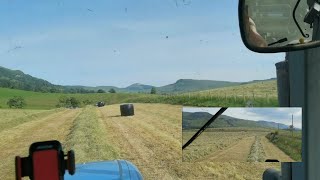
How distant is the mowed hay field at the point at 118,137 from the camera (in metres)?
5.62

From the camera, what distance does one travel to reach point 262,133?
38.2 inches

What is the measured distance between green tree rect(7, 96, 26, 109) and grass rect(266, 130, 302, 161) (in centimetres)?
601

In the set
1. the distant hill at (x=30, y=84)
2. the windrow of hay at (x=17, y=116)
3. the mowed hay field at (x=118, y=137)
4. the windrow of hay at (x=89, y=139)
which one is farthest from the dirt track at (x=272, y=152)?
the windrow of hay at (x=17, y=116)

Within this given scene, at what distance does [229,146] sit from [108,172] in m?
0.22

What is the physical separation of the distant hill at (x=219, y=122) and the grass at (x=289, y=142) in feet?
0.06

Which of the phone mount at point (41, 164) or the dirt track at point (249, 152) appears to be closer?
the phone mount at point (41, 164)

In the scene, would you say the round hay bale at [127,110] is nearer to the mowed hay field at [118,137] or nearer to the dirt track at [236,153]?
the mowed hay field at [118,137]

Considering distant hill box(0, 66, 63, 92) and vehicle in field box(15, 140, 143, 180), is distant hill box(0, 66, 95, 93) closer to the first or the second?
distant hill box(0, 66, 63, 92)

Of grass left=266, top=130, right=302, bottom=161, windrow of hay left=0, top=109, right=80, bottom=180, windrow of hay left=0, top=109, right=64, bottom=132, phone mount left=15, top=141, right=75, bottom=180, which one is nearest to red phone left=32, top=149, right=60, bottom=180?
phone mount left=15, top=141, right=75, bottom=180

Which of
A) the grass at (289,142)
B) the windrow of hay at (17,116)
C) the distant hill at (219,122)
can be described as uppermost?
the distant hill at (219,122)

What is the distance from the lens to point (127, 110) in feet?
25.3

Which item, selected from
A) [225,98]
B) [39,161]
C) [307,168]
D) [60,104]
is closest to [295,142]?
[307,168]

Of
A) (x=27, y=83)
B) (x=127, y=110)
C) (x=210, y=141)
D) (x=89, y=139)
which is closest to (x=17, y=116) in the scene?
(x=89, y=139)

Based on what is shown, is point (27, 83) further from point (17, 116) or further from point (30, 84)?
point (17, 116)
